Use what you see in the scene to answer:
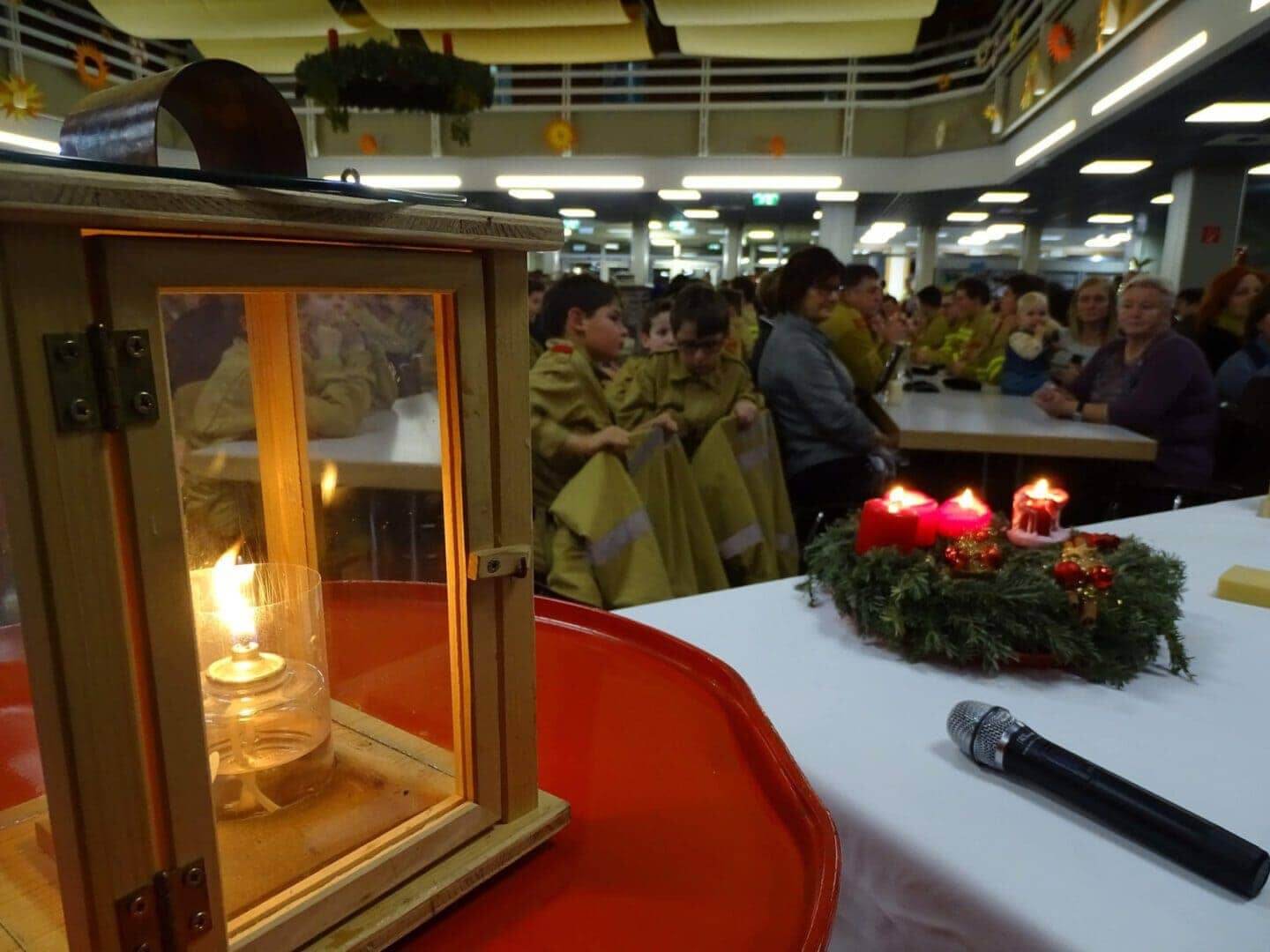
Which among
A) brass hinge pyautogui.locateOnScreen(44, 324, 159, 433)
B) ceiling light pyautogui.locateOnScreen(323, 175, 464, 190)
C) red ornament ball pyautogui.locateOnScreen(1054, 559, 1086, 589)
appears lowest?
red ornament ball pyautogui.locateOnScreen(1054, 559, 1086, 589)

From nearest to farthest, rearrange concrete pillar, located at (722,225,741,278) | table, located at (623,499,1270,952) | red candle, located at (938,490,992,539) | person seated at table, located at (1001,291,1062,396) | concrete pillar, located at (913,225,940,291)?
table, located at (623,499,1270,952) → red candle, located at (938,490,992,539) → person seated at table, located at (1001,291,1062,396) → concrete pillar, located at (913,225,940,291) → concrete pillar, located at (722,225,741,278)

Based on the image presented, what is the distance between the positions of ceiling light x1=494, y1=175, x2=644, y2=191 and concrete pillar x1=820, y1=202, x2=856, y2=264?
2199mm

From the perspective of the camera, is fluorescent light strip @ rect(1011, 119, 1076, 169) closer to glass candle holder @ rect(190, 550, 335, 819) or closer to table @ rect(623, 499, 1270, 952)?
table @ rect(623, 499, 1270, 952)

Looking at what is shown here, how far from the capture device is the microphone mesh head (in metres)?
0.73

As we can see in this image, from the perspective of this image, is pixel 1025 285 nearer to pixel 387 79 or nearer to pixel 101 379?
pixel 387 79

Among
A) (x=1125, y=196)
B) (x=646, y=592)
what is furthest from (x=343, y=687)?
(x=1125, y=196)

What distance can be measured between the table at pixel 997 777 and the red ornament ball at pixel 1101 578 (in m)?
0.11

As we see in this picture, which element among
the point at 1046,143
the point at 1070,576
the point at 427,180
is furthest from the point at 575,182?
the point at 1070,576

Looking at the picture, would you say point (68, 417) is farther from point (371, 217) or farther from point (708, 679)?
point (708, 679)

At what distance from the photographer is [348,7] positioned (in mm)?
7625

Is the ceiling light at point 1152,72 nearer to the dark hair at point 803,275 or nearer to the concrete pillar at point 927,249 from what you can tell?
the dark hair at point 803,275

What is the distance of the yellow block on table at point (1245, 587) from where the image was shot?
1.15 m

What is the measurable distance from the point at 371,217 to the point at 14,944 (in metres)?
0.39

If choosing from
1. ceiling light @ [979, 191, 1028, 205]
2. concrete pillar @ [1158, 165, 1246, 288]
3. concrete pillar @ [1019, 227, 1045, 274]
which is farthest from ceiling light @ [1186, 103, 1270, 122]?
concrete pillar @ [1019, 227, 1045, 274]
